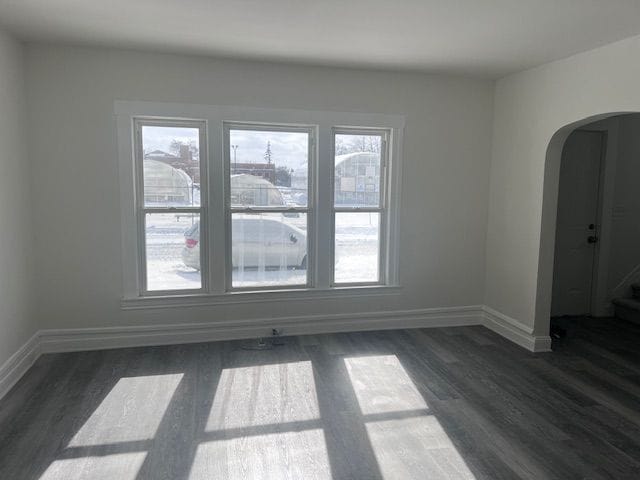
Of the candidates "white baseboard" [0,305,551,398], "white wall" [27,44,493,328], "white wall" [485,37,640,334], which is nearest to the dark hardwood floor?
"white baseboard" [0,305,551,398]

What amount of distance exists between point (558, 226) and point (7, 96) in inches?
213

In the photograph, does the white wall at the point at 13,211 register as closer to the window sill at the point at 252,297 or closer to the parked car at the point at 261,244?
the window sill at the point at 252,297

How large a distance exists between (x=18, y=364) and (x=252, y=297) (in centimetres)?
193

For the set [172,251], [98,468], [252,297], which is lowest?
[98,468]

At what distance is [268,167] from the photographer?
4.29m

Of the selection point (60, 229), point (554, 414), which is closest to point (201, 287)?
point (60, 229)

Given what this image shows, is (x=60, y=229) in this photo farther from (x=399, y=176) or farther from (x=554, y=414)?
(x=554, y=414)

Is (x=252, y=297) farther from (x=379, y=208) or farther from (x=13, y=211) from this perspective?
(x=13, y=211)

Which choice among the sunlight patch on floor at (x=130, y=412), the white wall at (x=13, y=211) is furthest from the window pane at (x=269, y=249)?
the white wall at (x=13, y=211)

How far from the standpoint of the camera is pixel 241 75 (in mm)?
4059

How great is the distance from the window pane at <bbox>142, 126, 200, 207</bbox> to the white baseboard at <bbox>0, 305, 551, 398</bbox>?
46.9 inches

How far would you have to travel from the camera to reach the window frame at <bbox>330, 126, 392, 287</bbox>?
4.43m

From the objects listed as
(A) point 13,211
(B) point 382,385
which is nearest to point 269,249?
(B) point 382,385

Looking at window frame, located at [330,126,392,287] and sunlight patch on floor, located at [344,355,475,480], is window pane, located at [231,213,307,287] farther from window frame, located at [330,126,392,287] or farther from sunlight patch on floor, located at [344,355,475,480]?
sunlight patch on floor, located at [344,355,475,480]
